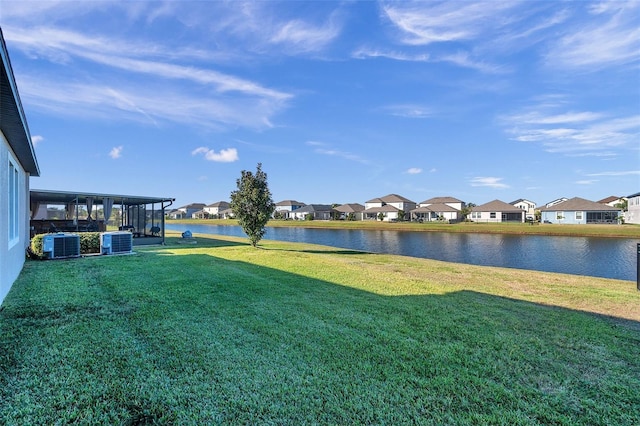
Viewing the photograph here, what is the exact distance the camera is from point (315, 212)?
242ft

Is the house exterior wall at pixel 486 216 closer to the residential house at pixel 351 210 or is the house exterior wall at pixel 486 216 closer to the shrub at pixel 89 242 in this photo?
the residential house at pixel 351 210

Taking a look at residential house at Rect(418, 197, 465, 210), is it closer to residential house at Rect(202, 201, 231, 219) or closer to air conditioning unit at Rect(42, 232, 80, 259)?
residential house at Rect(202, 201, 231, 219)

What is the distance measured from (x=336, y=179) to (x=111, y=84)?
37.7 meters

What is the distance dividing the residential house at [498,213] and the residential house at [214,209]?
65.2 meters

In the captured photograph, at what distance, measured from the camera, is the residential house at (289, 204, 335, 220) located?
72.2 meters

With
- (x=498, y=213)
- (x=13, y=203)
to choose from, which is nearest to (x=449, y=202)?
(x=498, y=213)

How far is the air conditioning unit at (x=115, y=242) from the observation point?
10836mm

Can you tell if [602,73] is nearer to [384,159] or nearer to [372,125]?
[372,125]

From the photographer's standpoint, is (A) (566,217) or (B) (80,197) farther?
(A) (566,217)

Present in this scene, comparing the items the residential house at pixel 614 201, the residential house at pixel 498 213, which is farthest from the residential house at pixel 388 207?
the residential house at pixel 614 201

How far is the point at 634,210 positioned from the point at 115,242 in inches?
2293

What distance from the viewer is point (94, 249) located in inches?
444

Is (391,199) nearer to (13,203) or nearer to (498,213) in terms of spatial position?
(498,213)

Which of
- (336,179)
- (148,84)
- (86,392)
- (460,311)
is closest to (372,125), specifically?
(336,179)
